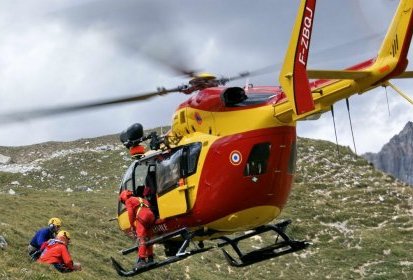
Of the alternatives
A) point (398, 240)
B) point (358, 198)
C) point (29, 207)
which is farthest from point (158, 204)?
point (358, 198)

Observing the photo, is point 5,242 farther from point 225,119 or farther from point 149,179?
point 225,119

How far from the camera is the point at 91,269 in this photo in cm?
2161

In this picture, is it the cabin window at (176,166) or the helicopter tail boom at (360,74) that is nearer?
the helicopter tail boom at (360,74)

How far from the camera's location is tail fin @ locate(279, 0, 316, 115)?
421 inches

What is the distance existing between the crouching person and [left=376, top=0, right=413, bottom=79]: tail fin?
9.52 meters

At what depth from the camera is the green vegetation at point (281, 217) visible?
81.6ft

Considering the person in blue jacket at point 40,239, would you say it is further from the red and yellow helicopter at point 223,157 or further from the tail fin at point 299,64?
the tail fin at point 299,64

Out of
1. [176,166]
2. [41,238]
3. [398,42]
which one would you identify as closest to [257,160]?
[176,166]

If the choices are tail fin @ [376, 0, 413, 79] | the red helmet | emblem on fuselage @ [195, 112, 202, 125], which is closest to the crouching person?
the red helmet

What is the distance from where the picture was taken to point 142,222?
48.9 ft

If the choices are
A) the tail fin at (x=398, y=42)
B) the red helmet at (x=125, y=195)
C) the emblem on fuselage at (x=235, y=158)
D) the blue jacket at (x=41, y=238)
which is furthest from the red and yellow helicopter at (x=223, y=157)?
the blue jacket at (x=41, y=238)

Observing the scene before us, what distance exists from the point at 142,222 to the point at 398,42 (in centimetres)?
711

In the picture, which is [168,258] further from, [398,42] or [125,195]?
[398,42]

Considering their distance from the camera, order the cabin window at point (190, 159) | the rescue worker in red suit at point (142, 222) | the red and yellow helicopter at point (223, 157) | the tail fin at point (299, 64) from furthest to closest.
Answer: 1. the rescue worker in red suit at point (142, 222)
2. the cabin window at point (190, 159)
3. the red and yellow helicopter at point (223, 157)
4. the tail fin at point (299, 64)
